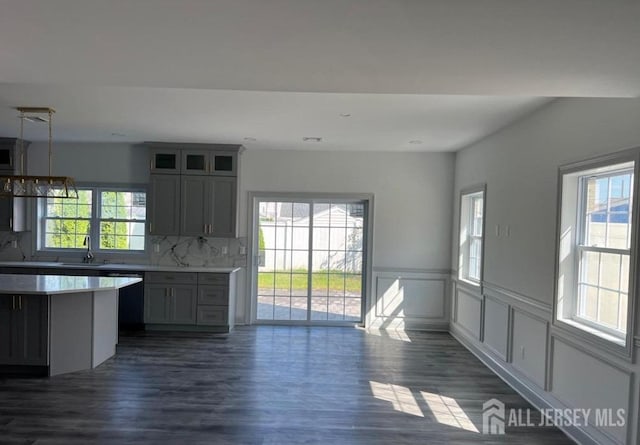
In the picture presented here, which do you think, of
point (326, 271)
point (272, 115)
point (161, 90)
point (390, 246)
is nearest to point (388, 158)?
point (390, 246)

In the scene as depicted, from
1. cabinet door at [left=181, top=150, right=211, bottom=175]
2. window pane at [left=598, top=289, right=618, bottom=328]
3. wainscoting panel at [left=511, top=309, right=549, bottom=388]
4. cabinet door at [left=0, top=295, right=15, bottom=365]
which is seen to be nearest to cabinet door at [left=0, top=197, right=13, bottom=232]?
cabinet door at [left=0, top=295, right=15, bottom=365]

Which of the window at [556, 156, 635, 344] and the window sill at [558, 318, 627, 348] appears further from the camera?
the window at [556, 156, 635, 344]

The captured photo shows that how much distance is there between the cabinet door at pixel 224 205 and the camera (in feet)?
18.9

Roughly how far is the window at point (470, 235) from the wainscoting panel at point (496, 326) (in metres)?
0.63

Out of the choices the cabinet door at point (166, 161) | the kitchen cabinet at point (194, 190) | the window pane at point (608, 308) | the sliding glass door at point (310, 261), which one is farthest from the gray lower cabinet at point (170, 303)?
the window pane at point (608, 308)

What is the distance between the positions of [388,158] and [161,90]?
359 centimetres

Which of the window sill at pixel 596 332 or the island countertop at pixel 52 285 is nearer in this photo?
the window sill at pixel 596 332

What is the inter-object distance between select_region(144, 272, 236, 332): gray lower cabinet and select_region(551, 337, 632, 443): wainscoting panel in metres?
3.94

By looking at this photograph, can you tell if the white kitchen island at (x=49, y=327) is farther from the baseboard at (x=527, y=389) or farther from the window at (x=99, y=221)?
the baseboard at (x=527, y=389)

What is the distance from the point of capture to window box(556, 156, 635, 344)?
109 inches

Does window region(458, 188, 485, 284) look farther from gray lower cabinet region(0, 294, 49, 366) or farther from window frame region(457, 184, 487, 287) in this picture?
gray lower cabinet region(0, 294, 49, 366)

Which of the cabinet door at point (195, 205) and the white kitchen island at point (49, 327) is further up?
the cabinet door at point (195, 205)

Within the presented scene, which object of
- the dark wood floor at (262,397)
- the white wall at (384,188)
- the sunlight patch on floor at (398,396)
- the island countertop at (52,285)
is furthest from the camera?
the white wall at (384,188)

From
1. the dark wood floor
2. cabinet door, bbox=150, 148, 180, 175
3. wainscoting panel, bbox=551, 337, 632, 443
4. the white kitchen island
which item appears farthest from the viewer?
cabinet door, bbox=150, 148, 180, 175
